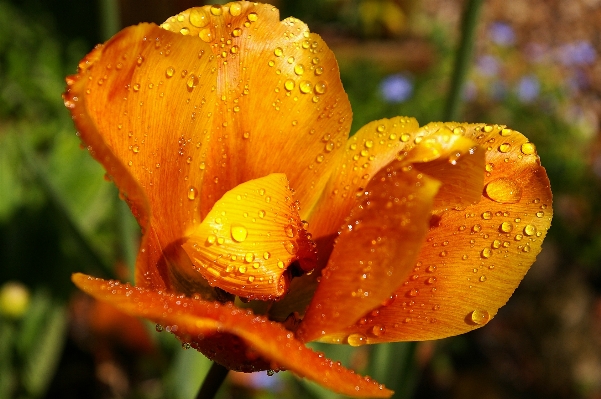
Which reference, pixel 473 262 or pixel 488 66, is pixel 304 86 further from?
pixel 488 66

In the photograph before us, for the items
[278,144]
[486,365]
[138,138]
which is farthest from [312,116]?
[486,365]

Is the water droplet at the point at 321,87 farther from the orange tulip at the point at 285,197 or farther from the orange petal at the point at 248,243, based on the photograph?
the orange petal at the point at 248,243

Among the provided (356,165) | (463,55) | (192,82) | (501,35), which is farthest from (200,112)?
(501,35)

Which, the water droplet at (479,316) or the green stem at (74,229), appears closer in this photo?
the water droplet at (479,316)

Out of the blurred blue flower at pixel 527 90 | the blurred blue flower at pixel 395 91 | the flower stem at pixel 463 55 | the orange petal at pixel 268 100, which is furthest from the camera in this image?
Result: the blurred blue flower at pixel 527 90

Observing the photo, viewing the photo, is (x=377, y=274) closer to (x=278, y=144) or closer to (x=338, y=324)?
(x=338, y=324)

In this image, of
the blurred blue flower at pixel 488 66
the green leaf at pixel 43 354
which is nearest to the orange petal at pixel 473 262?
the green leaf at pixel 43 354
